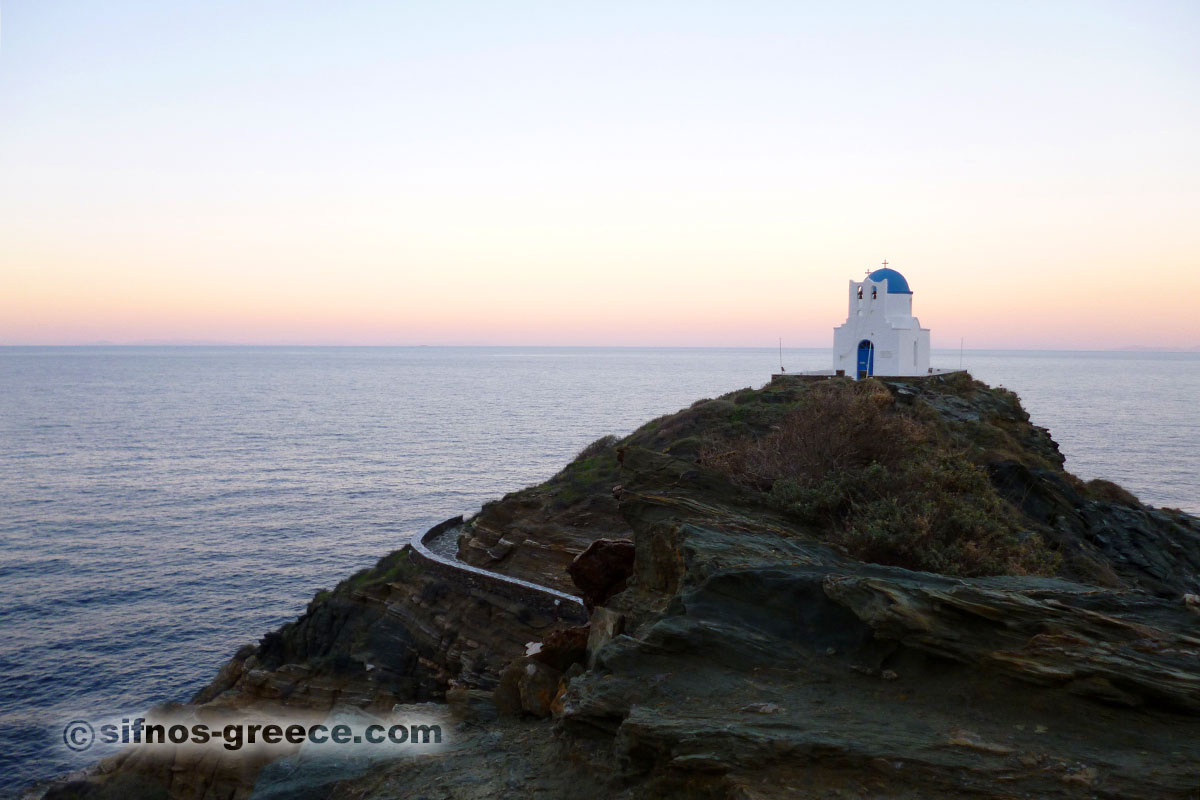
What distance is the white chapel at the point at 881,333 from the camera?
44406 millimetres

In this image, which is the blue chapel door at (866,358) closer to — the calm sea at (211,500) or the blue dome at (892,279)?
the blue dome at (892,279)

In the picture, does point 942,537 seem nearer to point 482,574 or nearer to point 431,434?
point 482,574

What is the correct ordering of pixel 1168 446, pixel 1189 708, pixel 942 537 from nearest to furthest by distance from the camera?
pixel 1189 708 < pixel 942 537 < pixel 1168 446

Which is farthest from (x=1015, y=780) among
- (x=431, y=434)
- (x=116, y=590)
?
(x=431, y=434)

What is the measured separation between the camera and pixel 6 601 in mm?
34188

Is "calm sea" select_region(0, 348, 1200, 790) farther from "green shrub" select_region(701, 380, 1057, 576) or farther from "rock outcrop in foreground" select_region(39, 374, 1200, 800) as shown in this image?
"green shrub" select_region(701, 380, 1057, 576)

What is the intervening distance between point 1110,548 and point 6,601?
4513 centimetres

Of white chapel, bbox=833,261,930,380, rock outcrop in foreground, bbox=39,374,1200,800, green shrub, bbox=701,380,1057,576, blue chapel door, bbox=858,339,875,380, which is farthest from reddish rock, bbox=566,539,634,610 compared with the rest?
blue chapel door, bbox=858,339,875,380

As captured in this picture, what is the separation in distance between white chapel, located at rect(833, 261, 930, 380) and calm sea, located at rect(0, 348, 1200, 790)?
22361 millimetres

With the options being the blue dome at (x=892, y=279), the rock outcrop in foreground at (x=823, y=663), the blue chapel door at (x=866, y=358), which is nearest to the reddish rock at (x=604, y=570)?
the rock outcrop in foreground at (x=823, y=663)

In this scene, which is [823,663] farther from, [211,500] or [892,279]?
[211,500]

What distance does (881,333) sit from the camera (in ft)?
146

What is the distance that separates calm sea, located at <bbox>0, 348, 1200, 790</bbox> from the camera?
2945cm

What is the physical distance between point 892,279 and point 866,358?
5.10 meters
